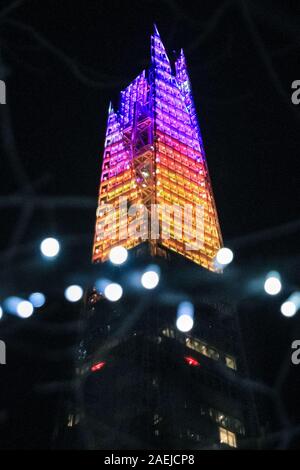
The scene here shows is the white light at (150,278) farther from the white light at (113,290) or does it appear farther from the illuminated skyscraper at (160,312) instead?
the illuminated skyscraper at (160,312)

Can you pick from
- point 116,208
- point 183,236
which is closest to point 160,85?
point 116,208

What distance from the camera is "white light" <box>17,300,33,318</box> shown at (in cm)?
1469

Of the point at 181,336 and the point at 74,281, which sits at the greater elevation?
the point at 181,336

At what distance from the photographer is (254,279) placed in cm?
1409

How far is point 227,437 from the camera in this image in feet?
134

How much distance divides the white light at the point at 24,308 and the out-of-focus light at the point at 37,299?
13 centimetres

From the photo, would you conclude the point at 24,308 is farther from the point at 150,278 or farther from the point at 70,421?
the point at 70,421

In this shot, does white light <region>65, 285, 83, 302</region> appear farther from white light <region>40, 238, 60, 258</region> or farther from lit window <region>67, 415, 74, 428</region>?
lit window <region>67, 415, 74, 428</region>

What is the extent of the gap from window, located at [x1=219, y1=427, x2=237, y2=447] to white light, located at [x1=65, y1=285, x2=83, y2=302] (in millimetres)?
28790

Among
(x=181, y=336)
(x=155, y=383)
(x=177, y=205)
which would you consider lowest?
(x=155, y=383)

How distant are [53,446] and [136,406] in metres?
7.30

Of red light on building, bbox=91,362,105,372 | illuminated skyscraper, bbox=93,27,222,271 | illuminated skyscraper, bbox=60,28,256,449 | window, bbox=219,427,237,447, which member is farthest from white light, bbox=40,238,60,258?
illuminated skyscraper, bbox=93,27,222,271

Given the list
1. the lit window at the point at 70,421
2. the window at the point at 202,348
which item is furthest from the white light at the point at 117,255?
the lit window at the point at 70,421
